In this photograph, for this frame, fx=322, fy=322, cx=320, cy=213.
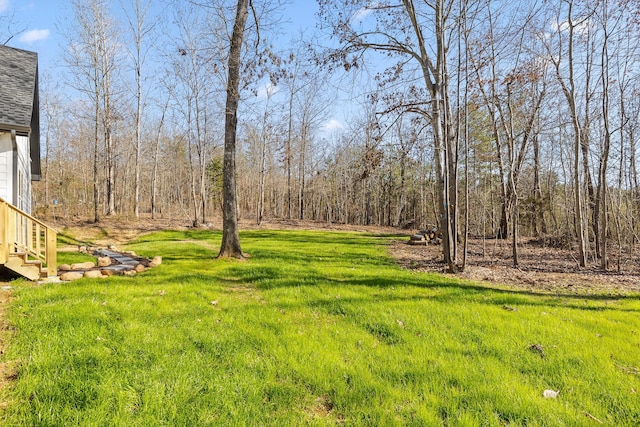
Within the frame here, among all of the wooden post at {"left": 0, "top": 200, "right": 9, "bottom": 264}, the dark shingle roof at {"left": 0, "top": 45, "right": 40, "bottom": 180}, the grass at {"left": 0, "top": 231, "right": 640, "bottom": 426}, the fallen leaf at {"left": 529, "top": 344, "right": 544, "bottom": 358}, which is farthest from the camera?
the dark shingle roof at {"left": 0, "top": 45, "right": 40, "bottom": 180}

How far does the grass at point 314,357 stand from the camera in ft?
7.95

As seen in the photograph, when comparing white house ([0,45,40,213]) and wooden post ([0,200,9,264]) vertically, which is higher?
white house ([0,45,40,213])

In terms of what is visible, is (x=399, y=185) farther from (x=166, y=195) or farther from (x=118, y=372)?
(x=118, y=372)

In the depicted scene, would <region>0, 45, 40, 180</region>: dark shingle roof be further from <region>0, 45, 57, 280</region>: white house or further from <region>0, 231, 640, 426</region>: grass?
<region>0, 231, 640, 426</region>: grass

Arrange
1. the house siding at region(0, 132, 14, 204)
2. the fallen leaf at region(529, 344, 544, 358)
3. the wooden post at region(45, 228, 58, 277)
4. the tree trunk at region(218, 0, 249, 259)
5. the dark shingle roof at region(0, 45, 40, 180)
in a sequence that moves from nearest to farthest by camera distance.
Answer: the fallen leaf at region(529, 344, 544, 358) < the wooden post at region(45, 228, 58, 277) < the dark shingle roof at region(0, 45, 40, 180) < the house siding at region(0, 132, 14, 204) < the tree trunk at region(218, 0, 249, 259)

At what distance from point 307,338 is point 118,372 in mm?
1858

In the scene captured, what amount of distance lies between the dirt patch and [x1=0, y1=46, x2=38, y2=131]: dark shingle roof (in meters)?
9.81

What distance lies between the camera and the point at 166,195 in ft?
121

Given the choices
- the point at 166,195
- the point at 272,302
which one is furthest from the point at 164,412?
the point at 166,195

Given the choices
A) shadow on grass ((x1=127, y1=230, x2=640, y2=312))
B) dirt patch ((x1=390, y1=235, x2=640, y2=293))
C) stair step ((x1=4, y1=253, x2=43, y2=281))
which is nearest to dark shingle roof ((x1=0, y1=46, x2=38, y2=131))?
stair step ((x1=4, y1=253, x2=43, y2=281))

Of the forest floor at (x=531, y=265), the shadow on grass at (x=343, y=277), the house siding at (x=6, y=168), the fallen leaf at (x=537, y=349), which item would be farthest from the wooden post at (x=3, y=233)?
the forest floor at (x=531, y=265)

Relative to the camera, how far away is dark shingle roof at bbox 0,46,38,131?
704 cm

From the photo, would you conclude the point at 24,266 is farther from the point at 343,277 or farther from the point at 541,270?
the point at 541,270

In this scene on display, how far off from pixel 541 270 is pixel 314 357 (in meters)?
8.00
